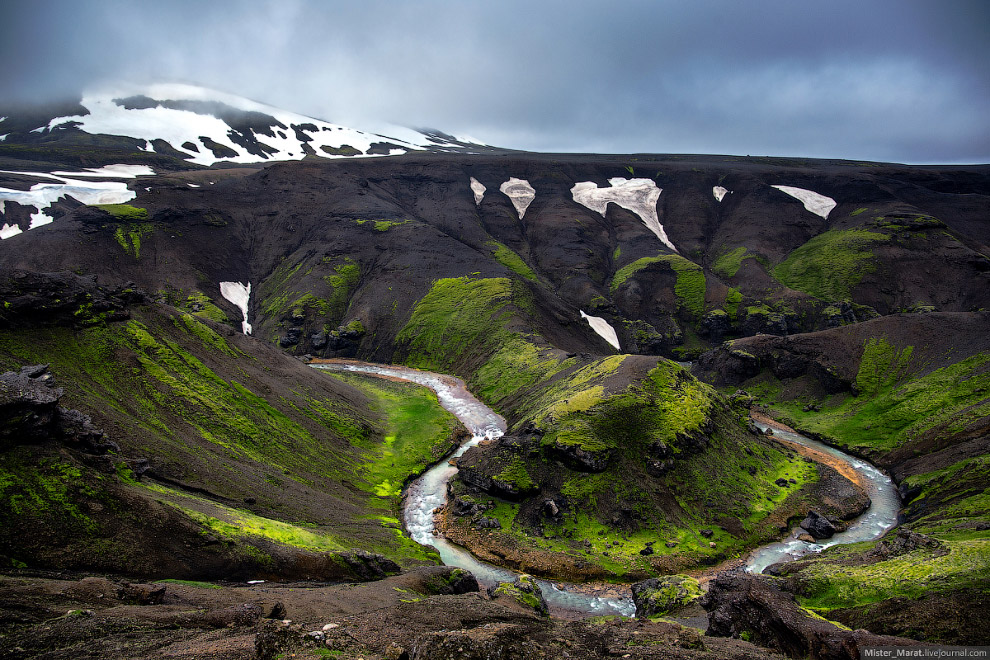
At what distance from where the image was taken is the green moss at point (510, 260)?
5074 inches

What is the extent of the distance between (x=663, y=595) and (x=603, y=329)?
85931mm

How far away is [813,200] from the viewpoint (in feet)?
503

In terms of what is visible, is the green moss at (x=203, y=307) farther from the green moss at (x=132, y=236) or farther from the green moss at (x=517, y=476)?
the green moss at (x=517, y=476)

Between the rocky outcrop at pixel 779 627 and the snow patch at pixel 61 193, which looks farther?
the snow patch at pixel 61 193

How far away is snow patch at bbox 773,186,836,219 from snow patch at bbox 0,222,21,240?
20901 cm

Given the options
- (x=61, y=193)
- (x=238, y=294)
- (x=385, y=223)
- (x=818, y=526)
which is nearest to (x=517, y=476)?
(x=818, y=526)

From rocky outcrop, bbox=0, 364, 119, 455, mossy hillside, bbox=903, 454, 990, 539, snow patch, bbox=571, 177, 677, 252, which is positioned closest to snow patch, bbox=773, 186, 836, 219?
snow patch, bbox=571, 177, 677, 252

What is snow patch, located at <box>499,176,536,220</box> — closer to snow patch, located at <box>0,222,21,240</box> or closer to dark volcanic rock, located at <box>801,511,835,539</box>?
dark volcanic rock, located at <box>801,511,835,539</box>

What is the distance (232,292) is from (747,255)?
431 feet

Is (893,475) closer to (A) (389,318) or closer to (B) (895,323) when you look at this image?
(B) (895,323)

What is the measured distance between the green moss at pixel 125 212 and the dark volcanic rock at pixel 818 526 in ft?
468

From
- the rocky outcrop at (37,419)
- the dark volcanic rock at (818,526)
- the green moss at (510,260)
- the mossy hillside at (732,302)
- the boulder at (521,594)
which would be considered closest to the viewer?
the rocky outcrop at (37,419)

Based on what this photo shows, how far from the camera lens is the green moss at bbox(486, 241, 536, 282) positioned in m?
129

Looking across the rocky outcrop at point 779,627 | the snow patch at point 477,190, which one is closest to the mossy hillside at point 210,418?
the rocky outcrop at point 779,627
